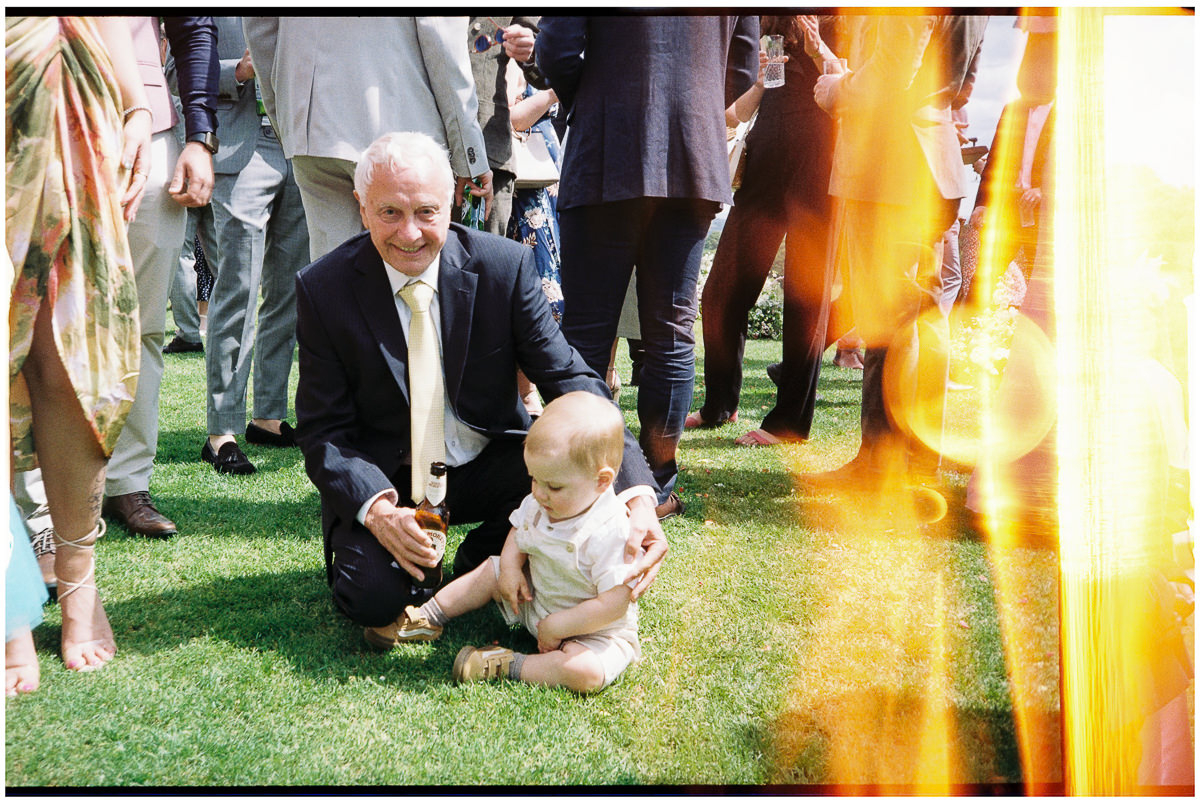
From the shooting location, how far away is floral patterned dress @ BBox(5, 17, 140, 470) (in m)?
2.00

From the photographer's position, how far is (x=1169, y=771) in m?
1.85

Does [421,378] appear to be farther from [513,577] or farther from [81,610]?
[81,610]

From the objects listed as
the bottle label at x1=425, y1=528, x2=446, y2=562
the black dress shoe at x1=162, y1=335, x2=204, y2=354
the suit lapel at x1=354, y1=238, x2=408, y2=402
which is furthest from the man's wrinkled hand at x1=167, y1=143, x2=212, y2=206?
the black dress shoe at x1=162, y1=335, x2=204, y2=354

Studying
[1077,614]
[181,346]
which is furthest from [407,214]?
[181,346]

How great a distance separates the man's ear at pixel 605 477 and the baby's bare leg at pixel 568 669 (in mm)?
395

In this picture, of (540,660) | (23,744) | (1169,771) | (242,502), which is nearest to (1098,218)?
(1169,771)

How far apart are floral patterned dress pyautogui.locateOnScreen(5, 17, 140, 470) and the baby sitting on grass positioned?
1089mm

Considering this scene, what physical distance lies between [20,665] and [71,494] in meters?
0.42

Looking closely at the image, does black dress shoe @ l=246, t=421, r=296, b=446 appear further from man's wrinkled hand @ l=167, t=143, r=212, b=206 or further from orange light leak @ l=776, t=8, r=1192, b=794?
orange light leak @ l=776, t=8, r=1192, b=794

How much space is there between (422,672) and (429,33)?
2003mm

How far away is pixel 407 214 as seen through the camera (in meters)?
2.24

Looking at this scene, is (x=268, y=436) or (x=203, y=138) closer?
(x=203, y=138)

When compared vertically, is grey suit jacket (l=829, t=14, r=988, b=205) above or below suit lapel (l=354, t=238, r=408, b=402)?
above

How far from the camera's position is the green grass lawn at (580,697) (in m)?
1.87
